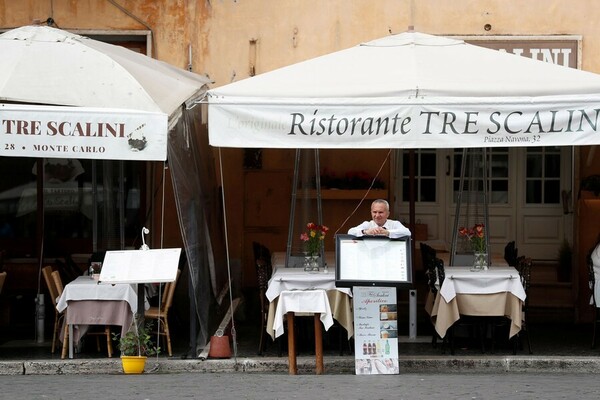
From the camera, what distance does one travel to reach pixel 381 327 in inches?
457

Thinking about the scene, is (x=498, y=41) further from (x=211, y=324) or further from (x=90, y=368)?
(x=90, y=368)

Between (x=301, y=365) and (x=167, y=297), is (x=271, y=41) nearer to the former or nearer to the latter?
(x=167, y=297)

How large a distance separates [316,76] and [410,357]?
3056mm

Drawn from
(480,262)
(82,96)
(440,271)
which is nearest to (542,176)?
(480,262)

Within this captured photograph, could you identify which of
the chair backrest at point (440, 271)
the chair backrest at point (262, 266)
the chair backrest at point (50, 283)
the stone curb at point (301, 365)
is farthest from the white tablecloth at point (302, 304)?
the chair backrest at point (50, 283)

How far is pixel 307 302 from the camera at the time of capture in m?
11.9

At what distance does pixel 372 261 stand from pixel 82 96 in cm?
330

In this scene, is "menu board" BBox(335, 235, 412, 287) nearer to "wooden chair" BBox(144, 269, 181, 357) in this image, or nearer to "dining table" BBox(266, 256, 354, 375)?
"dining table" BBox(266, 256, 354, 375)

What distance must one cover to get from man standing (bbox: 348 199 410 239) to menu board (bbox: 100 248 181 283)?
5.85 feet

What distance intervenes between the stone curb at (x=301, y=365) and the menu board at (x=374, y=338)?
471 millimetres

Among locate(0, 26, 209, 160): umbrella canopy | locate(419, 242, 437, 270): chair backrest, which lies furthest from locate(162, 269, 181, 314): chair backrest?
locate(419, 242, 437, 270): chair backrest

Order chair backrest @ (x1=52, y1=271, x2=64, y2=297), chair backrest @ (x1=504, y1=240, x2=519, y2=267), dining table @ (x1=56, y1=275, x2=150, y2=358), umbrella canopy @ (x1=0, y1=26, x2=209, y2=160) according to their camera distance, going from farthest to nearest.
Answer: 1. chair backrest @ (x1=504, y1=240, x2=519, y2=267)
2. chair backrest @ (x1=52, y1=271, x2=64, y2=297)
3. dining table @ (x1=56, y1=275, x2=150, y2=358)
4. umbrella canopy @ (x1=0, y1=26, x2=209, y2=160)

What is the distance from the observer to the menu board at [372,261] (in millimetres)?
11109

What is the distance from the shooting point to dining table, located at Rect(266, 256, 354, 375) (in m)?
11.8
